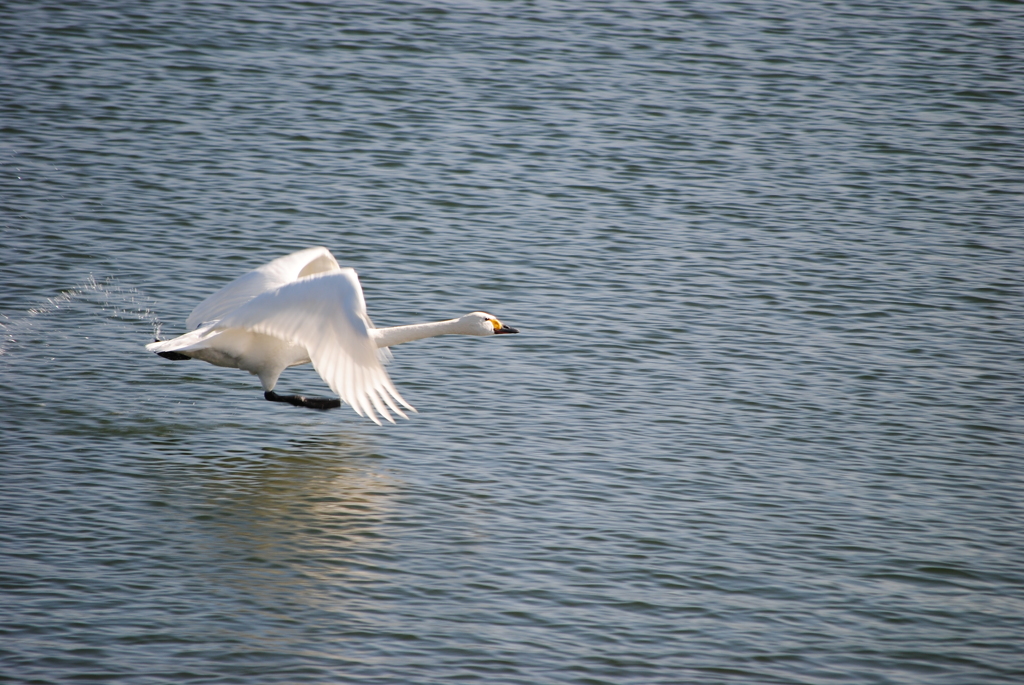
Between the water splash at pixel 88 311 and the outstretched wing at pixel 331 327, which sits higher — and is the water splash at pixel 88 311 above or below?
below

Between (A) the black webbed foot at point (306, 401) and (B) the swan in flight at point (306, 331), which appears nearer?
(B) the swan in flight at point (306, 331)

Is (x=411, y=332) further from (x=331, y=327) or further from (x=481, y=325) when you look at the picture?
(x=331, y=327)

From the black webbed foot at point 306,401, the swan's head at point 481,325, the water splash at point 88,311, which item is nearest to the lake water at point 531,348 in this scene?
the water splash at point 88,311

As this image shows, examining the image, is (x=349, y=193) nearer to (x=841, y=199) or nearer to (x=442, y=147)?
(x=442, y=147)

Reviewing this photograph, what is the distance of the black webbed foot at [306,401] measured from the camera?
377 inches

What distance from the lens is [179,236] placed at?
12664mm

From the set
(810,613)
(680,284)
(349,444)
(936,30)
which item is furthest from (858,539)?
(936,30)

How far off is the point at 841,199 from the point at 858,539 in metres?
7.29

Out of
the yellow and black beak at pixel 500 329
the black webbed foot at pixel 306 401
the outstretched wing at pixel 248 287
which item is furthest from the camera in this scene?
the yellow and black beak at pixel 500 329

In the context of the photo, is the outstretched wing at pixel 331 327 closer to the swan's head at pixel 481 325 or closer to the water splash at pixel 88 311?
the swan's head at pixel 481 325

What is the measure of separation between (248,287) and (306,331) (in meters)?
1.24

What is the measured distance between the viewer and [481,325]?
9.92 metres

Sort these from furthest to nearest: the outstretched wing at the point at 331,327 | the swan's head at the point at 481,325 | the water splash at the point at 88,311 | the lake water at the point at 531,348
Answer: the water splash at the point at 88,311 → the swan's head at the point at 481,325 → the outstretched wing at the point at 331,327 → the lake water at the point at 531,348

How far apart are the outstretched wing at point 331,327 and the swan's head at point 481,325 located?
1658 mm
